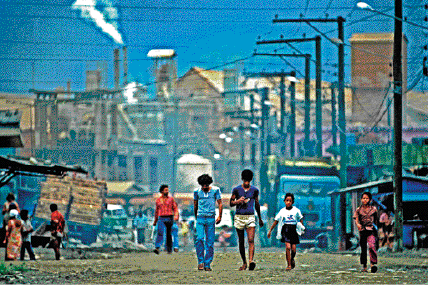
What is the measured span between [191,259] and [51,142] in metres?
63.8

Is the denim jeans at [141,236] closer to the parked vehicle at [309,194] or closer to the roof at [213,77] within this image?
the parked vehicle at [309,194]

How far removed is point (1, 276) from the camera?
49.6 ft

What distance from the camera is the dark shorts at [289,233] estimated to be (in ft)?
49.1

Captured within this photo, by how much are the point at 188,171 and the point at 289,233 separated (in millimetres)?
64710

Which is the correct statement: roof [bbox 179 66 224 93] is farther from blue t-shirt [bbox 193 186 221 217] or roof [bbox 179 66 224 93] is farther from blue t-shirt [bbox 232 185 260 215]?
blue t-shirt [bbox 232 185 260 215]

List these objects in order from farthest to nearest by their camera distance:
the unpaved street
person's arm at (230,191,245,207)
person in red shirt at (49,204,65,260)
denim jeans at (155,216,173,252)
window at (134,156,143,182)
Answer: window at (134,156,143,182) → person in red shirt at (49,204,65,260) → denim jeans at (155,216,173,252) → person's arm at (230,191,245,207) → the unpaved street

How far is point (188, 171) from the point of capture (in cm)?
7956

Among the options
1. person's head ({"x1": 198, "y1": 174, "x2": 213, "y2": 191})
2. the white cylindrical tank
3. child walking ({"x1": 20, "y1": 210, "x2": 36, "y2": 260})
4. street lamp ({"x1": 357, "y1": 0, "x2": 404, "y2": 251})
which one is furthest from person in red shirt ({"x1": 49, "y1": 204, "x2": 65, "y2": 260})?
the white cylindrical tank

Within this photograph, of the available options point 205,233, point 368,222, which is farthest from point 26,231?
point 368,222

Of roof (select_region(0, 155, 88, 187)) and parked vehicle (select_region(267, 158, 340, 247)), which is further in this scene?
parked vehicle (select_region(267, 158, 340, 247))

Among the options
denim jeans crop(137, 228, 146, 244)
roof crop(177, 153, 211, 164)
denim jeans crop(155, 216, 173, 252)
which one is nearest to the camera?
denim jeans crop(155, 216, 173, 252)

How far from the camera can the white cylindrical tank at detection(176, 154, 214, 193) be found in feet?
261

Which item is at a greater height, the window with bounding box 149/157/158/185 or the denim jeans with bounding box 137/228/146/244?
the window with bounding box 149/157/158/185

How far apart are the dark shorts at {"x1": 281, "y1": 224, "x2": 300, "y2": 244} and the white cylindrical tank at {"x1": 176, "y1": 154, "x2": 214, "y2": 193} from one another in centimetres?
6406
